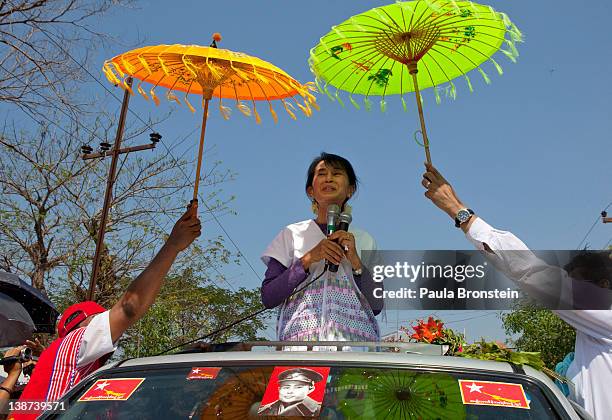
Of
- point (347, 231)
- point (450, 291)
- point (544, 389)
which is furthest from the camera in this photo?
point (450, 291)

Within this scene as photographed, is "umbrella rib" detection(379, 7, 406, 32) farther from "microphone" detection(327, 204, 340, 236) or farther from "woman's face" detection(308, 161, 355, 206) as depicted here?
"microphone" detection(327, 204, 340, 236)

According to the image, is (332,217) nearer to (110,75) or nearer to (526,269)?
(526,269)

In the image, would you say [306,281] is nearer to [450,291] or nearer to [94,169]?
[450,291]

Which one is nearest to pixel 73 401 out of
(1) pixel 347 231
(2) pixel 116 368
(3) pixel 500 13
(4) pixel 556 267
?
(2) pixel 116 368

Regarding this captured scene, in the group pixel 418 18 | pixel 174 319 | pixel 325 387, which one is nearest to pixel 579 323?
pixel 325 387

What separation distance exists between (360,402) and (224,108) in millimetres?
2820

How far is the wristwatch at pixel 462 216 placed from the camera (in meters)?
3.63

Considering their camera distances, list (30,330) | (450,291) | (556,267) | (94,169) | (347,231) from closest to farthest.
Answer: (556,267) → (347,231) → (450,291) → (30,330) → (94,169)

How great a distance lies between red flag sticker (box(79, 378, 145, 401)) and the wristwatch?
76.0 inches

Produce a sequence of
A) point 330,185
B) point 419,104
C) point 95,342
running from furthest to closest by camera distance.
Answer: point 419,104 < point 330,185 < point 95,342

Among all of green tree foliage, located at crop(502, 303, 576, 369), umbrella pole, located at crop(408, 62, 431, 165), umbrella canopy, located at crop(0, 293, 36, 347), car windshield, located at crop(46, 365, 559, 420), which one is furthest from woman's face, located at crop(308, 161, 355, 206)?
green tree foliage, located at crop(502, 303, 576, 369)

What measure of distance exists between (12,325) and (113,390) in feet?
10.3

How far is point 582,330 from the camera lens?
11.0 ft

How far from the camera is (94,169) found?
1767 centimetres
